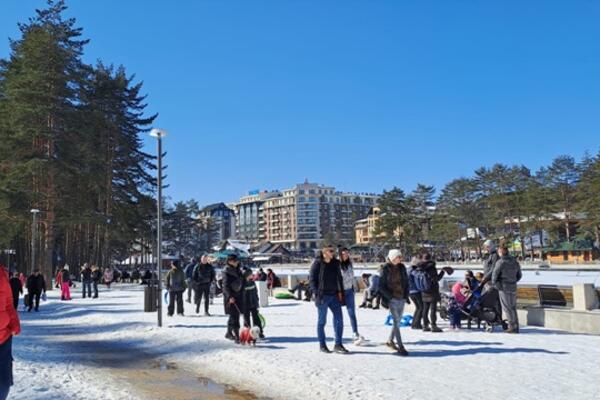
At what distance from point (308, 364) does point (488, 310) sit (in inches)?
206

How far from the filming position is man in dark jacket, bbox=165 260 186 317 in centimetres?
1592


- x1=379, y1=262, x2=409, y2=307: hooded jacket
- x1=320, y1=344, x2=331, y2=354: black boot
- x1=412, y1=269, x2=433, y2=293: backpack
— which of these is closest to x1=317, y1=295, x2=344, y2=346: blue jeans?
x1=320, y1=344, x2=331, y2=354: black boot

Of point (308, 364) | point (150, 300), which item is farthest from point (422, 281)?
point (150, 300)

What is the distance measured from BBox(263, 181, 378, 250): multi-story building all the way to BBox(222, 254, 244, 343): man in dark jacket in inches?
6513

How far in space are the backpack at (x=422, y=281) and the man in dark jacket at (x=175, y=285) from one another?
23.8 feet

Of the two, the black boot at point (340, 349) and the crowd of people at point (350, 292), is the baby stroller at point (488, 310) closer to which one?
the crowd of people at point (350, 292)

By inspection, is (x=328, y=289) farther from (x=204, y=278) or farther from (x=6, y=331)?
(x=204, y=278)

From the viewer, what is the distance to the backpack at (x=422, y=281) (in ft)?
37.8

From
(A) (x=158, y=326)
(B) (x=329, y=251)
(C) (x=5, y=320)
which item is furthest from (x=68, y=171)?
(C) (x=5, y=320)

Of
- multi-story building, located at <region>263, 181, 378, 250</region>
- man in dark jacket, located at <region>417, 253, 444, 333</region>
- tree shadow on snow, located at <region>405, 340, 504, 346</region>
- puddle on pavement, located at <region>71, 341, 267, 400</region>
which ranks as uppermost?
multi-story building, located at <region>263, 181, 378, 250</region>

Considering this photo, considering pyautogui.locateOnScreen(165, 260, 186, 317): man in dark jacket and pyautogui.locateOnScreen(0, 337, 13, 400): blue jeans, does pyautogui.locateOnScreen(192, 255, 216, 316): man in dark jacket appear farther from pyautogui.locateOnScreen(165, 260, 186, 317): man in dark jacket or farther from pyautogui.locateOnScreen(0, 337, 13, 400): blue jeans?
pyautogui.locateOnScreen(0, 337, 13, 400): blue jeans

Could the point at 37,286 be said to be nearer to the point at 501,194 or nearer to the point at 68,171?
the point at 68,171

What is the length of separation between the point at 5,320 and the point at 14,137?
3287 cm

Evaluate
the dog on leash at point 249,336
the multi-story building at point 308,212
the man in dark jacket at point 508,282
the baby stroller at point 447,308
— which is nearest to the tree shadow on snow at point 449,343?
the man in dark jacket at point 508,282
